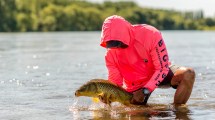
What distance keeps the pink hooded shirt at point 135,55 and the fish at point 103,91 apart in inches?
14.5

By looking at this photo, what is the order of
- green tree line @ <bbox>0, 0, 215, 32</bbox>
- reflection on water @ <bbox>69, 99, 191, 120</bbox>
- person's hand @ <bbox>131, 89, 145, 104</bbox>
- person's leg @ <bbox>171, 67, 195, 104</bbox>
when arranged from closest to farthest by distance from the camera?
reflection on water @ <bbox>69, 99, 191, 120</bbox> < person's leg @ <bbox>171, 67, 195, 104</bbox> < person's hand @ <bbox>131, 89, 145, 104</bbox> < green tree line @ <bbox>0, 0, 215, 32</bbox>

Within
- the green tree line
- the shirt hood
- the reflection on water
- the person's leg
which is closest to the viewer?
the shirt hood

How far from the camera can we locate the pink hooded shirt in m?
7.56

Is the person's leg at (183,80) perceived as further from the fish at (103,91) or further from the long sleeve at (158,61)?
the fish at (103,91)

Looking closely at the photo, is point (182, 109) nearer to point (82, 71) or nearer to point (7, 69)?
point (82, 71)

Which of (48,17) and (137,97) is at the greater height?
(137,97)

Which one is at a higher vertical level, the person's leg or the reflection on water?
the person's leg

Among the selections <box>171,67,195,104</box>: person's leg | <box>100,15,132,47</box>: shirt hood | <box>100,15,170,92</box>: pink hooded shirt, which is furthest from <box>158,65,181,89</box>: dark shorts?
<box>100,15,132,47</box>: shirt hood

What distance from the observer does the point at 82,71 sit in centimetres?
1661

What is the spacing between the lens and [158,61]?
7754mm

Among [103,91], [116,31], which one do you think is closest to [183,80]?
[103,91]

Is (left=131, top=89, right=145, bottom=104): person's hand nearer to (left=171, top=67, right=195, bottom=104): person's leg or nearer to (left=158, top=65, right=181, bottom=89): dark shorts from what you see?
(left=158, top=65, right=181, bottom=89): dark shorts

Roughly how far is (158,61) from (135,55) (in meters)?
0.40

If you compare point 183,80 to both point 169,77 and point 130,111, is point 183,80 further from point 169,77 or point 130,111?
point 130,111
